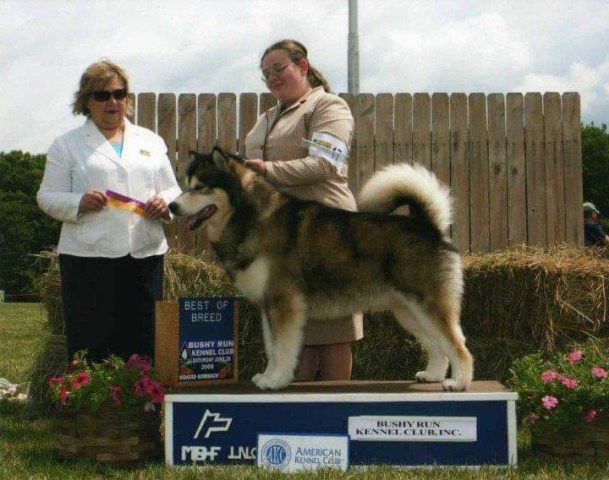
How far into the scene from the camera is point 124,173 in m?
3.64

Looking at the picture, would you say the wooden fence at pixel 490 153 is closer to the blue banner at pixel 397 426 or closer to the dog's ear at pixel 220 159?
the dog's ear at pixel 220 159

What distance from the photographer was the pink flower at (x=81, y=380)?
134 inches

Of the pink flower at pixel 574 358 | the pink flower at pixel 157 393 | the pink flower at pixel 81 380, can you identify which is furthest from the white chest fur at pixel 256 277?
the pink flower at pixel 574 358

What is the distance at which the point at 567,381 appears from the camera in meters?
3.44

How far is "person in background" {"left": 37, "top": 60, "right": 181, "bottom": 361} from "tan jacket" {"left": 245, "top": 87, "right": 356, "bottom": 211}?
1.94 feet

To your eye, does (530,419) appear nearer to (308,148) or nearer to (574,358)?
(574,358)

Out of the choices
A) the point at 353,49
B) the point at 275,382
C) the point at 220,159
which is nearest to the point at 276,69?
the point at 220,159

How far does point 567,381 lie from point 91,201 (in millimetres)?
2414

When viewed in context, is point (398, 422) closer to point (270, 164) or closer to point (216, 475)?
point (216, 475)

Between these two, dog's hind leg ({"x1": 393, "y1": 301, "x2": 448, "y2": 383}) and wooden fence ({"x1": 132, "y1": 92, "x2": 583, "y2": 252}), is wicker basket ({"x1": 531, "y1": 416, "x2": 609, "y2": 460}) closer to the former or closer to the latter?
dog's hind leg ({"x1": 393, "y1": 301, "x2": 448, "y2": 383})

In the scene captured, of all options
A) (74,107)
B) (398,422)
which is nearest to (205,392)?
(398,422)

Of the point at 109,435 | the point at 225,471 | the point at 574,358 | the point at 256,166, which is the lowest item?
the point at 225,471

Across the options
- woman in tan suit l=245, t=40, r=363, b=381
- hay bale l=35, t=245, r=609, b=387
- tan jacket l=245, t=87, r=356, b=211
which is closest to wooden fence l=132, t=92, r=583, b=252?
hay bale l=35, t=245, r=609, b=387

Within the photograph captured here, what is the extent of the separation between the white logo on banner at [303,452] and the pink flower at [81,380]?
0.88 m
